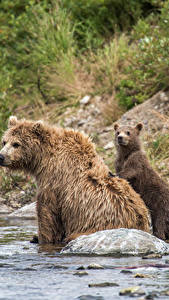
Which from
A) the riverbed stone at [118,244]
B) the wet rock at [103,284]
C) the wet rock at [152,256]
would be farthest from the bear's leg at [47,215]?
the wet rock at [103,284]

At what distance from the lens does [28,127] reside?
23.3 ft

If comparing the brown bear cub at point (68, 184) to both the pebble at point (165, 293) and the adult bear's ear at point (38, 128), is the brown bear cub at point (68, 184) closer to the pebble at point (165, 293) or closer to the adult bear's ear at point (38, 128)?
the adult bear's ear at point (38, 128)

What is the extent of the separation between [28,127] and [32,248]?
1.41 m

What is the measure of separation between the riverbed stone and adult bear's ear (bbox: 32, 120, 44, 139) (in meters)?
1.43

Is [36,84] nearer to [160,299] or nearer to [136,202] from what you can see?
[136,202]

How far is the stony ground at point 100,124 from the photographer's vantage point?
11.3m

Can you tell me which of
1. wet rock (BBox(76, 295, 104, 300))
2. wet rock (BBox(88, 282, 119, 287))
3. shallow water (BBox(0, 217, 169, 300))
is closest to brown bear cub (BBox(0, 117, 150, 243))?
shallow water (BBox(0, 217, 169, 300))

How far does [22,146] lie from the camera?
7.04 meters

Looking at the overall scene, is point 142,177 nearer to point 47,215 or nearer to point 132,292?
point 47,215

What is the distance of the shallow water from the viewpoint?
426 cm

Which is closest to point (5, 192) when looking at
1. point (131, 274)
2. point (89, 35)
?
point (89, 35)

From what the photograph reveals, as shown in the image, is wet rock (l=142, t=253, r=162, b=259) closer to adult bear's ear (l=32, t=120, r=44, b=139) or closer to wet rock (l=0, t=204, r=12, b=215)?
adult bear's ear (l=32, t=120, r=44, b=139)

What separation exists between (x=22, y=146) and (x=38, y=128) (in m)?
0.28

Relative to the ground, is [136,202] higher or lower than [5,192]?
lower
